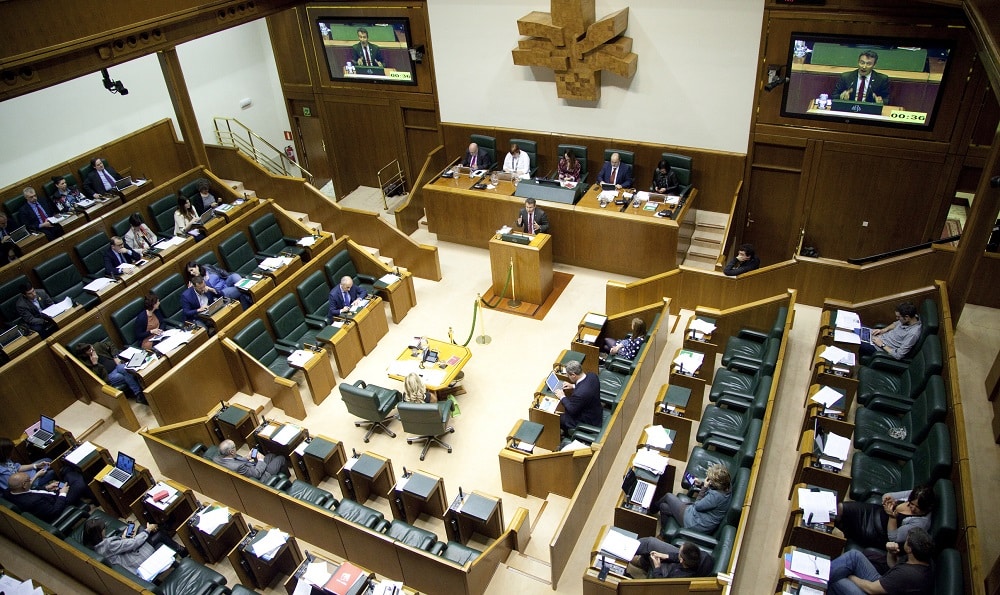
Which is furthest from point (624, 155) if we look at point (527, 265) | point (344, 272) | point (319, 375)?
point (319, 375)

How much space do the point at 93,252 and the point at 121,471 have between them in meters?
3.73

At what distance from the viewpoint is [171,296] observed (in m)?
8.61

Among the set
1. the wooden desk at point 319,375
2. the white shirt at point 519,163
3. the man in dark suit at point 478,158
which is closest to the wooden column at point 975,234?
the white shirt at point 519,163

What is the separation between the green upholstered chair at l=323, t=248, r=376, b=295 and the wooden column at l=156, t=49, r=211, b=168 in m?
3.02

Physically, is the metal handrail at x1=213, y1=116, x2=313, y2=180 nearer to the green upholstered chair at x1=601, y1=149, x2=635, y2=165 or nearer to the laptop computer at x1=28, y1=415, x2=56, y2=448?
the green upholstered chair at x1=601, y1=149, x2=635, y2=165

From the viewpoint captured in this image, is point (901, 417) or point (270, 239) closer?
point (901, 417)

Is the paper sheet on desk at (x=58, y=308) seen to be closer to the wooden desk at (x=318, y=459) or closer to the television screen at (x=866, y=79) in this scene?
the wooden desk at (x=318, y=459)

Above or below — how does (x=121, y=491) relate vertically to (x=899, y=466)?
below

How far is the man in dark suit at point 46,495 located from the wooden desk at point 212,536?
1.39 m

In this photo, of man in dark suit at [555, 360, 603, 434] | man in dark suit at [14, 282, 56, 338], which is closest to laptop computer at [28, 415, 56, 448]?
man in dark suit at [14, 282, 56, 338]

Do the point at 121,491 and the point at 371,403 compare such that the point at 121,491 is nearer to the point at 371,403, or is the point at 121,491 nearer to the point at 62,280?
the point at 371,403

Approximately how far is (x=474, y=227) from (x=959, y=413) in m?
6.71

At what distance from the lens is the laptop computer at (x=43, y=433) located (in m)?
6.99

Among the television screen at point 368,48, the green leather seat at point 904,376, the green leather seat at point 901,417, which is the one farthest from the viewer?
the television screen at point 368,48
